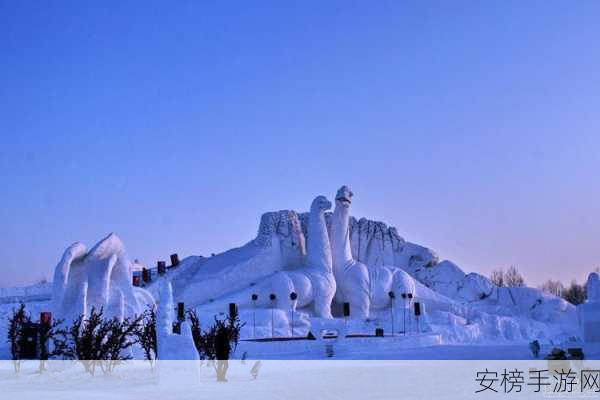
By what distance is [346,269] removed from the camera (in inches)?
1204

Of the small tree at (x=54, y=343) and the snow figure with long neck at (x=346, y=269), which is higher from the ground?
the snow figure with long neck at (x=346, y=269)

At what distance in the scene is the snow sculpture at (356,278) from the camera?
2988 centimetres

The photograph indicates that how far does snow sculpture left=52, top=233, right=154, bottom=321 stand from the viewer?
16500mm

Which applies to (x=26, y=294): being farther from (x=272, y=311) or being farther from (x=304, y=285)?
(x=304, y=285)

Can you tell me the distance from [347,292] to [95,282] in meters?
14.6

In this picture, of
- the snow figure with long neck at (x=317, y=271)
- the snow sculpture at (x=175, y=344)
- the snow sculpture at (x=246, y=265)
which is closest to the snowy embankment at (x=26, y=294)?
the snow sculpture at (x=246, y=265)

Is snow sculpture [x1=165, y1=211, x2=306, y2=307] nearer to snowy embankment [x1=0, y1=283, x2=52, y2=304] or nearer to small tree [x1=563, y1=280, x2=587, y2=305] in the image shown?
snowy embankment [x1=0, y1=283, x2=52, y2=304]

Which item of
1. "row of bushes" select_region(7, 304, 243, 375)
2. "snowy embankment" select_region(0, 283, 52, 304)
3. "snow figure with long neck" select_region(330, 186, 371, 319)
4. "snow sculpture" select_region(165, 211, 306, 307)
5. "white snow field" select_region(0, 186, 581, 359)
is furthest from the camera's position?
"snow figure with long neck" select_region(330, 186, 371, 319)

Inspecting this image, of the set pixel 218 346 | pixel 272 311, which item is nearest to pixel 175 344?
pixel 218 346

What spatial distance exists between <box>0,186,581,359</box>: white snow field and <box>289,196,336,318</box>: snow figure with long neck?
0.04 m

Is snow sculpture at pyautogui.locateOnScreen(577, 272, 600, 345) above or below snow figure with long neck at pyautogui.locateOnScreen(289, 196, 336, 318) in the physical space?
below

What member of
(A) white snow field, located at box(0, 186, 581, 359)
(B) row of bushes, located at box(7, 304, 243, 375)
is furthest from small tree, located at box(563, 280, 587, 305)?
(B) row of bushes, located at box(7, 304, 243, 375)

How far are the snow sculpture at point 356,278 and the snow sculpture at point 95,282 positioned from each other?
516 inches

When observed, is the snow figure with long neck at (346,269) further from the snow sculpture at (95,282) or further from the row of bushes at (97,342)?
the row of bushes at (97,342)
